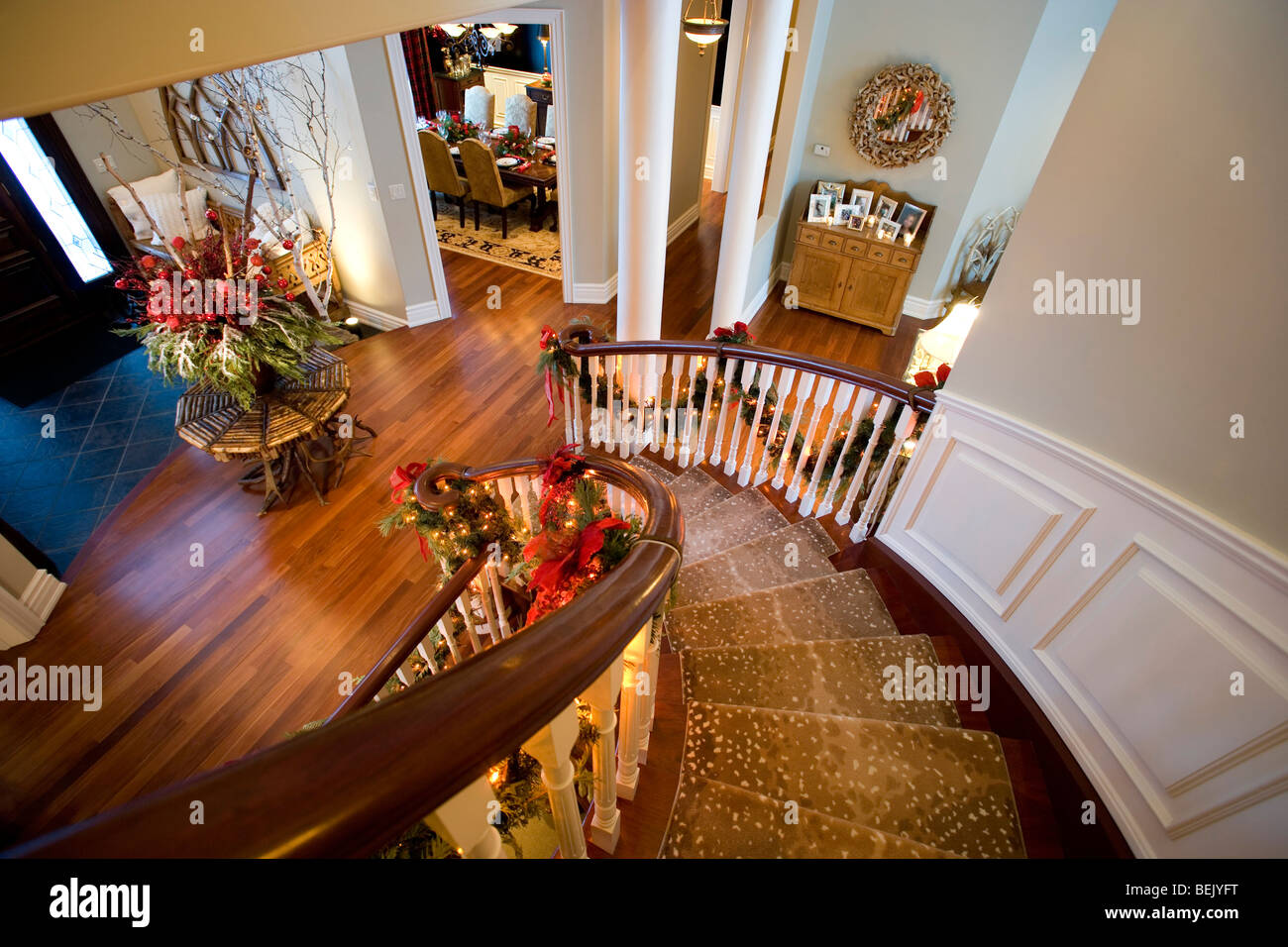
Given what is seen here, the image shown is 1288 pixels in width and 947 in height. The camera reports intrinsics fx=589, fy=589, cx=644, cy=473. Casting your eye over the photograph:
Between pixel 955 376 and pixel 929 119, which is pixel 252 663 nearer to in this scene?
pixel 955 376

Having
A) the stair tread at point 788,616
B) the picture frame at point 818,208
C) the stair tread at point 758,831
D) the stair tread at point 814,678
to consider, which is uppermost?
the picture frame at point 818,208

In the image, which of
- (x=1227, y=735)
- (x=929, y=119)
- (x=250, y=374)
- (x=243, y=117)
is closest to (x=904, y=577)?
(x=1227, y=735)

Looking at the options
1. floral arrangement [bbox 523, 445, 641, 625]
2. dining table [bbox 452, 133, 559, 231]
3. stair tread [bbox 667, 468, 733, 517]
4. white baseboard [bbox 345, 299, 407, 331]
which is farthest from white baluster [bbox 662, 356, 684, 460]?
dining table [bbox 452, 133, 559, 231]

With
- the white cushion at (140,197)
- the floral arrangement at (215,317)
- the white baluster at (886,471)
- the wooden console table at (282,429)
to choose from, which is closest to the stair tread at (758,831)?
the white baluster at (886,471)

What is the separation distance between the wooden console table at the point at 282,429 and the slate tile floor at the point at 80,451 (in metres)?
0.73

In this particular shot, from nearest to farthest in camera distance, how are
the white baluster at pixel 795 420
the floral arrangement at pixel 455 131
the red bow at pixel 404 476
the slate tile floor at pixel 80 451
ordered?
the red bow at pixel 404 476 → the white baluster at pixel 795 420 → the slate tile floor at pixel 80 451 → the floral arrangement at pixel 455 131

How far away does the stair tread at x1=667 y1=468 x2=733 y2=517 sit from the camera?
10.7 ft

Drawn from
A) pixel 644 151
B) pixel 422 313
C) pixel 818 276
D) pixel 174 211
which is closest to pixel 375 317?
pixel 422 313

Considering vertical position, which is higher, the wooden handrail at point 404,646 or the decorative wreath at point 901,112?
the decorative wreath at point 901,112

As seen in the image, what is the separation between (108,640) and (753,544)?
338 centimetres

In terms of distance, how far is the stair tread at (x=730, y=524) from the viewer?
2.92 m

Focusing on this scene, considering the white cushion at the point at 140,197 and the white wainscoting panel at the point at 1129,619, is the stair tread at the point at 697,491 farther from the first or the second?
the white cushion at the point at 140,197

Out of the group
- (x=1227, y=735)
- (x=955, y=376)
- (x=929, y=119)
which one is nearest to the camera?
(x=1227, y=735)
